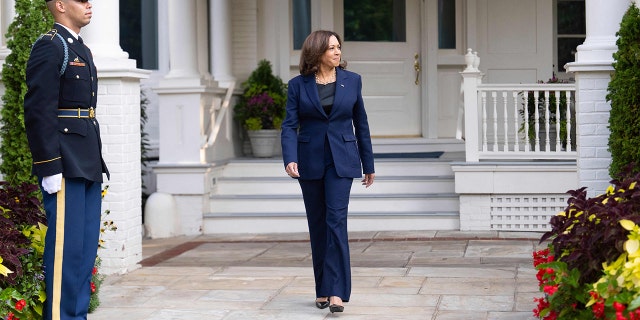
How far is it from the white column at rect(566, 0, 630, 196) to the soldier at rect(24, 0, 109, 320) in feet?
12.3

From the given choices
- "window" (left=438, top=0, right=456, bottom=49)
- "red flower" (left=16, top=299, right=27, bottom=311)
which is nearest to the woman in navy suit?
"red flower" (left=16, top=299, right=27, bottom=311)

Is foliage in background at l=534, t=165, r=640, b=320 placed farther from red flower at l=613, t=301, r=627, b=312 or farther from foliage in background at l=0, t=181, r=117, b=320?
foliage in background at l=0, t=181, r=117, b=320

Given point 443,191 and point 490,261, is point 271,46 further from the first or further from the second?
point 490,261

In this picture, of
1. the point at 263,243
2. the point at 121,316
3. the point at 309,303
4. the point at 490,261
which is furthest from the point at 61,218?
the point at 263,243

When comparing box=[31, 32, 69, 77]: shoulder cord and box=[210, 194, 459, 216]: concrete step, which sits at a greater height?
box=[31, 32, 69, 77]: shoulder cord

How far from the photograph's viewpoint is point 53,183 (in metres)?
5.25

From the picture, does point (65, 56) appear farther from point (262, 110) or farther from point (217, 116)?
point (262, 110)

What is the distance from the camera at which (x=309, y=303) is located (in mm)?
6773

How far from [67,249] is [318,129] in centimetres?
170

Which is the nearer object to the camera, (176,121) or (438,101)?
(176,121)

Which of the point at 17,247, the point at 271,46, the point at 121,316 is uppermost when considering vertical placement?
the point at 271,46

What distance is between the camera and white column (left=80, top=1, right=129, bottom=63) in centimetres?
805

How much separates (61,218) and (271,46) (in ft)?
24.8

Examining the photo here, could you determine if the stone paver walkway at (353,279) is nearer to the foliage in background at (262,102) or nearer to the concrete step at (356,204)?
the concrete step at (356,204)
